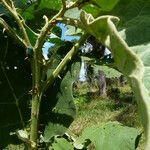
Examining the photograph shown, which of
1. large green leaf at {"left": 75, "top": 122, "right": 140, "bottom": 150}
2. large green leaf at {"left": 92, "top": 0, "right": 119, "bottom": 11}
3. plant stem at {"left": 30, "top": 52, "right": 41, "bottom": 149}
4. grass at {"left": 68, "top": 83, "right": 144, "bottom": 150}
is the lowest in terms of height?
grass at {"left": 68, "top": 83, "right": 144, "bottom": 150}

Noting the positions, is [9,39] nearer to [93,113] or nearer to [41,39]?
[41,39]

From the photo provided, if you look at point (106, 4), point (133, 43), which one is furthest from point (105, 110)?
point (133, 43)

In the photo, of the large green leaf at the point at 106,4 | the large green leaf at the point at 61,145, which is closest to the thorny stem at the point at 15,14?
the large green leaf at the point at 106,4

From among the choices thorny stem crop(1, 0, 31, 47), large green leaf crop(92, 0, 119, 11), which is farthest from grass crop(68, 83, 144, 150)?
large green leaf crop(92, 0, 119, 11)

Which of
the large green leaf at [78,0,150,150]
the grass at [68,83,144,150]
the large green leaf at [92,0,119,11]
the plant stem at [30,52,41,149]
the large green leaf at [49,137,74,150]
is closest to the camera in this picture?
the large green leaf at [78,0,150,150]

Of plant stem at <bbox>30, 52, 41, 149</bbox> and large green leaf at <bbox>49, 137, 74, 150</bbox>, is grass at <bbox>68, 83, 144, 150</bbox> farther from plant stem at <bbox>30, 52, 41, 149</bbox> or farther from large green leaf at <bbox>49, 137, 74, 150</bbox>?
plant stem at <bbox>30, 52, 41, 149</bbox>

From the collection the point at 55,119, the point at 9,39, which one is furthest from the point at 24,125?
the point at 9,39

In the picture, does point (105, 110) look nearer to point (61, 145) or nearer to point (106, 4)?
point (61, 145)
